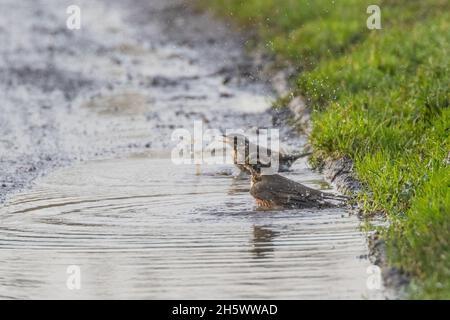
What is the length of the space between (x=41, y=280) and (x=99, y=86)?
451 inches

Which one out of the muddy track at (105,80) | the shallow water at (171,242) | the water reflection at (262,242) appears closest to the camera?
the shallow water at (171,242)

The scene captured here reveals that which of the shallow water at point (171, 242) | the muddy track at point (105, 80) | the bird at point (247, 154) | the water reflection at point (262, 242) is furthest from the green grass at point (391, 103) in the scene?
the muddy track at point (105, 80)

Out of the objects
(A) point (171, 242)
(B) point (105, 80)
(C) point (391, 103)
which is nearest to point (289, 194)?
(A) point (171, 242)

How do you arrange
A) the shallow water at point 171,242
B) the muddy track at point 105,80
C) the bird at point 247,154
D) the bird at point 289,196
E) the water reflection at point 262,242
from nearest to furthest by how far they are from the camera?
1. the shallow water at point 171,242
2. the water reflection at point 262,242
3. the bird at point 289,196
4. the bird at point 247,154
5. the muddy track at point 105,80

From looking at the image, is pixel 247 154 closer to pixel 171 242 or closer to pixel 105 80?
pixel 171 242

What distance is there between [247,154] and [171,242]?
9.43 feet

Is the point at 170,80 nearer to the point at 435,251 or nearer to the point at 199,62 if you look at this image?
the point at 199,62

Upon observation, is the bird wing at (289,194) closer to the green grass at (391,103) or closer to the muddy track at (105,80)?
the green grass at (391,103)

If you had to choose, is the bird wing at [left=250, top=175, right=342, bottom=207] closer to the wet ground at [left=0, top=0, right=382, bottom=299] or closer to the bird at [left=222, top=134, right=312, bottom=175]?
the wet ground at [left=0, top=0, right=382, bottom=299]

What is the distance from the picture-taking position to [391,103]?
1261cm

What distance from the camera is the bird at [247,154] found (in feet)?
38.1

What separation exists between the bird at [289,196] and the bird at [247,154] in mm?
1223

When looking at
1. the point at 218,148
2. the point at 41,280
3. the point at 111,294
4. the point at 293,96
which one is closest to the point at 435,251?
the point at 111,294

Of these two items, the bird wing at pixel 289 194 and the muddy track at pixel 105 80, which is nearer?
the bird wing at pixel 289 194
